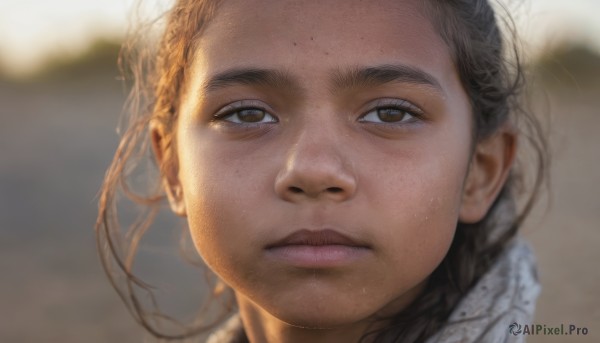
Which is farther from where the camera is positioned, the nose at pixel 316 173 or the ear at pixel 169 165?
the ear at pixel 169 165

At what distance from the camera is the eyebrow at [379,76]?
6.48ft

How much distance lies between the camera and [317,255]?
1.87m

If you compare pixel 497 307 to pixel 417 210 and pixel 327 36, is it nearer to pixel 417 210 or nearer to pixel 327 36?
pixel 417 210

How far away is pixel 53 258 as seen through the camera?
582cm

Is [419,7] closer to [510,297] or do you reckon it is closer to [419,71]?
[419,71]

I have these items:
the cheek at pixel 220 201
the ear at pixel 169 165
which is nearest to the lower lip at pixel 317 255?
the cheek at pixel 220 201

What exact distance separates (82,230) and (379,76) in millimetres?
4902

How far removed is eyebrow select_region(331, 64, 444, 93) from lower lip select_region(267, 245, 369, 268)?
0.41 meters

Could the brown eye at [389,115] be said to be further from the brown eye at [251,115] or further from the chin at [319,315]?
the chin at [319,315]

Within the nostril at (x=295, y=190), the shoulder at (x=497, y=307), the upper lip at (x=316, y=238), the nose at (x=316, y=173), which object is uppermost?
the nose at (x=316, y=173)

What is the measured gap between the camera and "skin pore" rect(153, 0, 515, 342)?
1.90 m

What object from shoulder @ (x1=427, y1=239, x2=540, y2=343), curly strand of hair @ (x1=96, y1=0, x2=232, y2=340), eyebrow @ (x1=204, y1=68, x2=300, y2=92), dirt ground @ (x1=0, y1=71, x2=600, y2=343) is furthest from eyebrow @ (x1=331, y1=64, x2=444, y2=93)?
dirt ground @ (x1=0, y1=71, x2=600, y2=343)

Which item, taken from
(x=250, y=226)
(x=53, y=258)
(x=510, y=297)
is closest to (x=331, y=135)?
(x=250, y=226)

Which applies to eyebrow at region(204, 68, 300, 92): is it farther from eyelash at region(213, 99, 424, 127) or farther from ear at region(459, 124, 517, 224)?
ear at region(459, 124, 517, 224)
